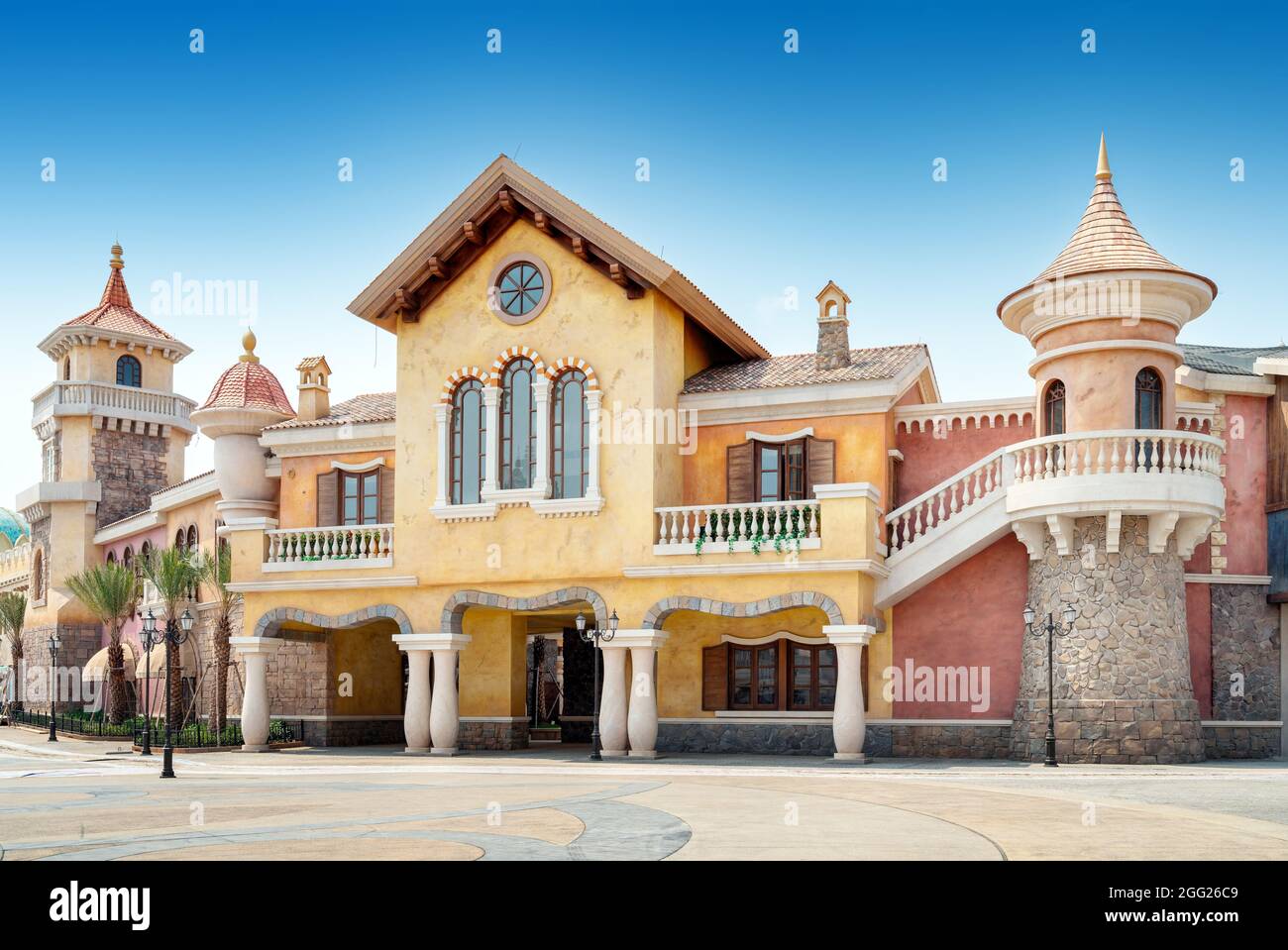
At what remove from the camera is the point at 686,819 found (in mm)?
14328

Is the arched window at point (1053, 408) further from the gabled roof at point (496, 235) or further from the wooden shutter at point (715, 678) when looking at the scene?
the wooden shutter at point (715, 678)

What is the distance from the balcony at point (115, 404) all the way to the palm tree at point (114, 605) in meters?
8.94

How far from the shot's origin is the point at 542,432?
28.1 meters

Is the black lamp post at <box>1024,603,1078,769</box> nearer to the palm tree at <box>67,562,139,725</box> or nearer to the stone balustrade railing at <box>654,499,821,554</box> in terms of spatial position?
the stone balustrade railing at <box>654,499,821,554</box>

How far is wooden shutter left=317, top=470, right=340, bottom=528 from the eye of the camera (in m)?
31.9

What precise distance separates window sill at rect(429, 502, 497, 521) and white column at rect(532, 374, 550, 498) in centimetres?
112

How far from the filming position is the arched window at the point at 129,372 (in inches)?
2094

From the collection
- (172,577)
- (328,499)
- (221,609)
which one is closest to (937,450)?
(328,499)

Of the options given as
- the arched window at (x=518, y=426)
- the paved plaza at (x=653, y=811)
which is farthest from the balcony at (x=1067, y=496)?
the arched window at (x=518, y=426)

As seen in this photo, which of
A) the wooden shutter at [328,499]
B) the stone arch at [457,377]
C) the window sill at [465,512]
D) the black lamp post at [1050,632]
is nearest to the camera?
the black lamp post at [1050,632]
